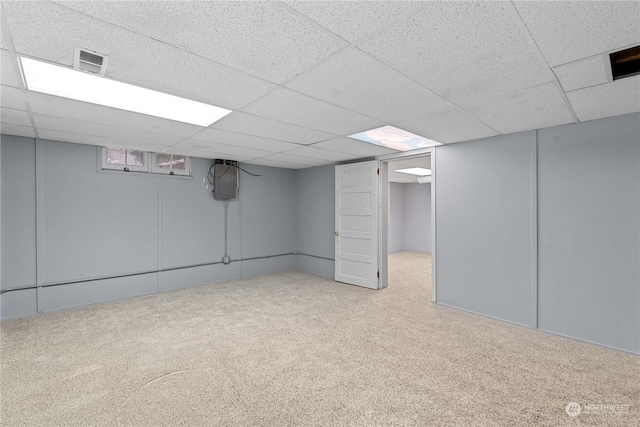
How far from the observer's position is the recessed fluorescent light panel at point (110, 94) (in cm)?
195

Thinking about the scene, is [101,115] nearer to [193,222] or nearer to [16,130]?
[16,130]

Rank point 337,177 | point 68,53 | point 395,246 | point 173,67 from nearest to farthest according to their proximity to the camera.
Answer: point 68,53, point 173,67, point 337,177, point 395,246

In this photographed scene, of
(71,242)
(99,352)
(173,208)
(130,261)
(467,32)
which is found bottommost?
(99,352)

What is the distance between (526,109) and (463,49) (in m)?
1.39

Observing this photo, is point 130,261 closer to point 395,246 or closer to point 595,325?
point 595,325

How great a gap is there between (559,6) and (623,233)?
8.42 ft

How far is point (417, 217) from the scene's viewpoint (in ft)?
30.4

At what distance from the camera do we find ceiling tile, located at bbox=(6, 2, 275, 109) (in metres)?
1.37

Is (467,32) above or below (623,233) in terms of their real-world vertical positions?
above

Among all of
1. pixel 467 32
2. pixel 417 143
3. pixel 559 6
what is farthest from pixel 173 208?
pixel 559 6

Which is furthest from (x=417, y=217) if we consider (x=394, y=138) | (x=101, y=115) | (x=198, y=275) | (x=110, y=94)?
(x=110, y=94)

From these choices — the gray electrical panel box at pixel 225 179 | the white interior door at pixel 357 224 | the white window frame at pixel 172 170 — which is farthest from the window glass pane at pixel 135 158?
the white interior door at pixel 357 224

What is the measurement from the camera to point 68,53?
1.68 metres

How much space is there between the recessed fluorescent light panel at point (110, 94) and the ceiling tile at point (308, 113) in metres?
0.45
